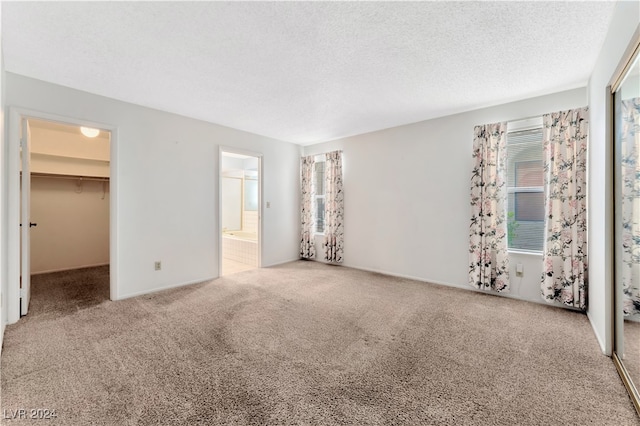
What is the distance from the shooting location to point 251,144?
4.54 meters

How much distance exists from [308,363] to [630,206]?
232 cm

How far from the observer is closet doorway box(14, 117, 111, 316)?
403 cm

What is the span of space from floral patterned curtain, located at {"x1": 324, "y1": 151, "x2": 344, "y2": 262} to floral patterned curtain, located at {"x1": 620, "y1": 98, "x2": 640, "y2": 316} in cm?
344

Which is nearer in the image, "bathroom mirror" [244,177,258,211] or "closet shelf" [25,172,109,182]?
"closet shelf" [25,172,109,182]

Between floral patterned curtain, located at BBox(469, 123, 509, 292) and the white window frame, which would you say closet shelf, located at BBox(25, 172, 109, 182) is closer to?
the white window frame

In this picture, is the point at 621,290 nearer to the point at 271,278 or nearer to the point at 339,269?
the point at 339,269

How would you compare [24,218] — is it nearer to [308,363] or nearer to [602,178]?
[308,363]

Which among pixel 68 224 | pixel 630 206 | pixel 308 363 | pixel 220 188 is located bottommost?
pixel 308 363

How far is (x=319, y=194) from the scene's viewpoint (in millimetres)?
5352

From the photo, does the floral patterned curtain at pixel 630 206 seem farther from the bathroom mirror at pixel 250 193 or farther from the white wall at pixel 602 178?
the bathroom mirror at pixel 250 193

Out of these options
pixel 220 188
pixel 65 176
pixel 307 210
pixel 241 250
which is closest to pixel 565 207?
pixel 307 210

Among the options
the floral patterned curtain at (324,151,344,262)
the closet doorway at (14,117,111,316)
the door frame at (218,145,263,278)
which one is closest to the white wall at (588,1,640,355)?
the floral patterned curtain at (324,151,344,262)

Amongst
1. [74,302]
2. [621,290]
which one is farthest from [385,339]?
[74,302]

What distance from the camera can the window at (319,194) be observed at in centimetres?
532
